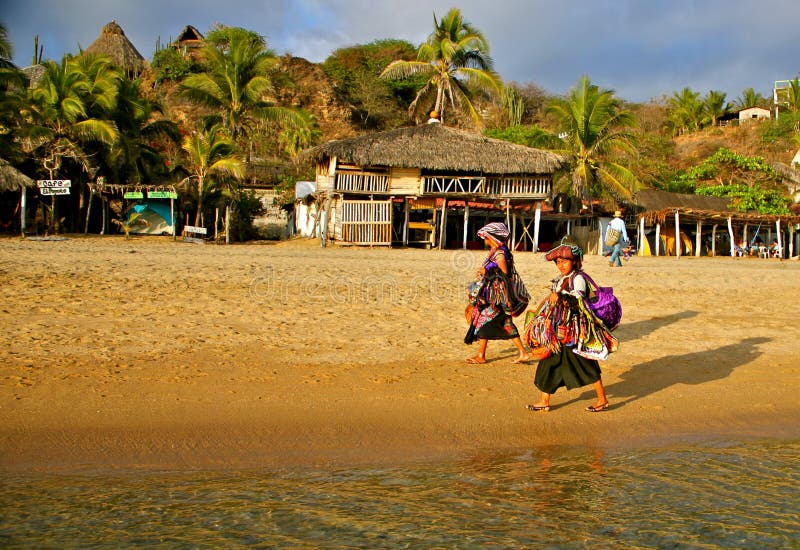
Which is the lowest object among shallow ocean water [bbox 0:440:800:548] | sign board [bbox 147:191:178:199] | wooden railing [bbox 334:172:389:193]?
shallow ocean water [bbox 0:440:800:548]

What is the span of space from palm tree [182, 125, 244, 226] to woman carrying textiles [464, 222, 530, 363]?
59.4 ft

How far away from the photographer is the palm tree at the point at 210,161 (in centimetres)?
2375

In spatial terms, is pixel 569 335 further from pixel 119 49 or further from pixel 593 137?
pixel 119 49

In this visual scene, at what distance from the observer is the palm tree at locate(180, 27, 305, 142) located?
27.1 m

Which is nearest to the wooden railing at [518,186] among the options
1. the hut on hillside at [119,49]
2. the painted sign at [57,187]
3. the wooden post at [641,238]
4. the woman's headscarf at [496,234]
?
the wooden post at [641,238]

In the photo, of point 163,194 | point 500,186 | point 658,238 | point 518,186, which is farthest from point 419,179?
point 658,238

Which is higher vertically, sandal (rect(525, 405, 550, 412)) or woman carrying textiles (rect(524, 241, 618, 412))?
woman carrying textiles (rect(524, 241, 618, 412))

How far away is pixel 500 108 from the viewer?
53.4 meters

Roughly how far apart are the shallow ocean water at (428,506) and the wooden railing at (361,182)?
20.7 m

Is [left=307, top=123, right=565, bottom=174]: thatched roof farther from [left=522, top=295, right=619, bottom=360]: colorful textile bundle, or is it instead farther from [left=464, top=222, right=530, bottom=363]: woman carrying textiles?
[left=522, top=295, right=619, bottom=360]: colorful textile bundle

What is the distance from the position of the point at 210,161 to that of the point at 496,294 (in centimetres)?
1974

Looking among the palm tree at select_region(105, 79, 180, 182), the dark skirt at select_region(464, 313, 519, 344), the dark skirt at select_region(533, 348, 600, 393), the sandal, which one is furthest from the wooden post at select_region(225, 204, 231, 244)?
the dark skirt at select_region(533, 348, 600, 393)

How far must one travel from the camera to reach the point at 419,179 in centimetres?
2523

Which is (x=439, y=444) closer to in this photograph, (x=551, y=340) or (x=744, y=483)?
(x=551, y=340)
